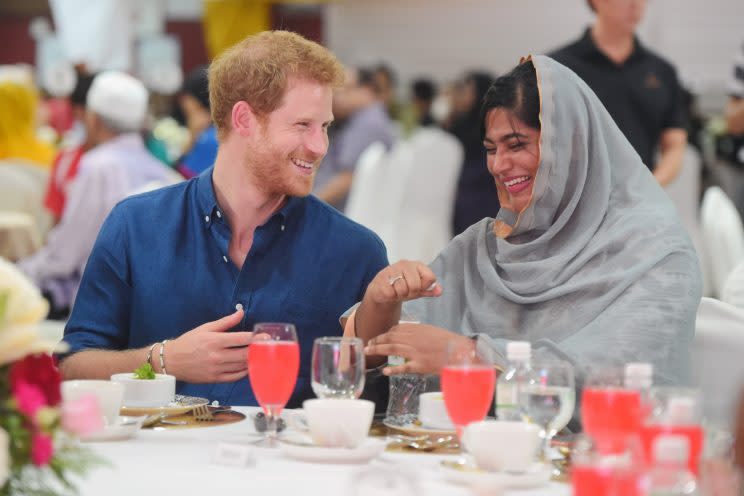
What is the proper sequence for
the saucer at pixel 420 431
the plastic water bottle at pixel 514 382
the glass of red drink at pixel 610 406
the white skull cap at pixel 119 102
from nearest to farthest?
the glass of red drink at pixel 610 406, the plastic water bottle at pixel 514 382, the saucer at pixel 420 431, the white skull cap at pixel 119 102

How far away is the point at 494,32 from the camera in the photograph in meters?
12.8

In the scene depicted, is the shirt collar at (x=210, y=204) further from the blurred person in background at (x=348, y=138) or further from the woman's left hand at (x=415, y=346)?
the blurred person in background at (x=348, y=138)

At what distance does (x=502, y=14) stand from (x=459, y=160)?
19.0 ft

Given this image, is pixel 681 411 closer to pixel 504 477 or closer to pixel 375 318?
pixel 504 477

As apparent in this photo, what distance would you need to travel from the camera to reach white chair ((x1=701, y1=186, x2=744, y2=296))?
469cm

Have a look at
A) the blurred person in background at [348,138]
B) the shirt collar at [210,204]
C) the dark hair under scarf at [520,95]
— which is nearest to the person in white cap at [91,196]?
the blurred person in background at [348,138]

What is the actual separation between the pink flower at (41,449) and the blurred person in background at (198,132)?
4254mm

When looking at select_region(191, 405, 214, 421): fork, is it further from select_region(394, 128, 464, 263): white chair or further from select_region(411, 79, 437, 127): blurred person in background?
select_region(411, 79, 437, 127): blurred person in background

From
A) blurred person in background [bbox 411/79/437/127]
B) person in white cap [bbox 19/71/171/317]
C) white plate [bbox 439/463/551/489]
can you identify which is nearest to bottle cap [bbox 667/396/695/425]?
white plate [bbox 439/463/551/489]

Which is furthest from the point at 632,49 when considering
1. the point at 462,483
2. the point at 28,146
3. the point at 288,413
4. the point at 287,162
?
the point at 28,146

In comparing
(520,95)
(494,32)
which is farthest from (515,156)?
(494,32)

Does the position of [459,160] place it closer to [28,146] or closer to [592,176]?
[28,146]

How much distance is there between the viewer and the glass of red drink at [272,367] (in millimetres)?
1911

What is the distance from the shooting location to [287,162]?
8.77 ft
